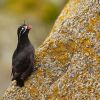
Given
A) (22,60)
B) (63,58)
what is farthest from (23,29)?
(63,58)

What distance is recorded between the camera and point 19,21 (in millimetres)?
34875

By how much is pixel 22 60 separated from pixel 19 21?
22163 millimetres

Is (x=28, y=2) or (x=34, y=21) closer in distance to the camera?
(x=34, y=21)

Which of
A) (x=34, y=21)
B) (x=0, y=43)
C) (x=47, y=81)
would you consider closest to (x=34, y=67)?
(x=47, y=81)

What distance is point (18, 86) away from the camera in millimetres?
12766

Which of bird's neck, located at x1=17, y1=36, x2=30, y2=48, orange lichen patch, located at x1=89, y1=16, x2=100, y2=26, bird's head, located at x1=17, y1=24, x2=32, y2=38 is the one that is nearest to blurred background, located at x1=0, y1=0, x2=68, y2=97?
bird's neck, located at x1=17, y1=36, x2=30, y2=48

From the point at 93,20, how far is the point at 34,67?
4.81ft

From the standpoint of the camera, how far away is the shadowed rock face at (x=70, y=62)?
12.2m

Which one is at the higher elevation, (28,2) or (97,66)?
(28,2)

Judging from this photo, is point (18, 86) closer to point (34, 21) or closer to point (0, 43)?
point (0, 43)

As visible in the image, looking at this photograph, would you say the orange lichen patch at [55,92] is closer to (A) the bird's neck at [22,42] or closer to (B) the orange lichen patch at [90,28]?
(A) the bird's neck at [22,42]

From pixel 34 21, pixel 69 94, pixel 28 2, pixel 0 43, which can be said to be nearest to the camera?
pixel 69 94

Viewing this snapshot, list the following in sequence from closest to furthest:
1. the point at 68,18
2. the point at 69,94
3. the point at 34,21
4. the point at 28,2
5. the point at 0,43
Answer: the point at 69,94
the point at 68,18
the point at 0,43
the point at 34,21
the point at 28,2

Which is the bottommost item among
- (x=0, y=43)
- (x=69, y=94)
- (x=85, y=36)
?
(x=69, y=94)
